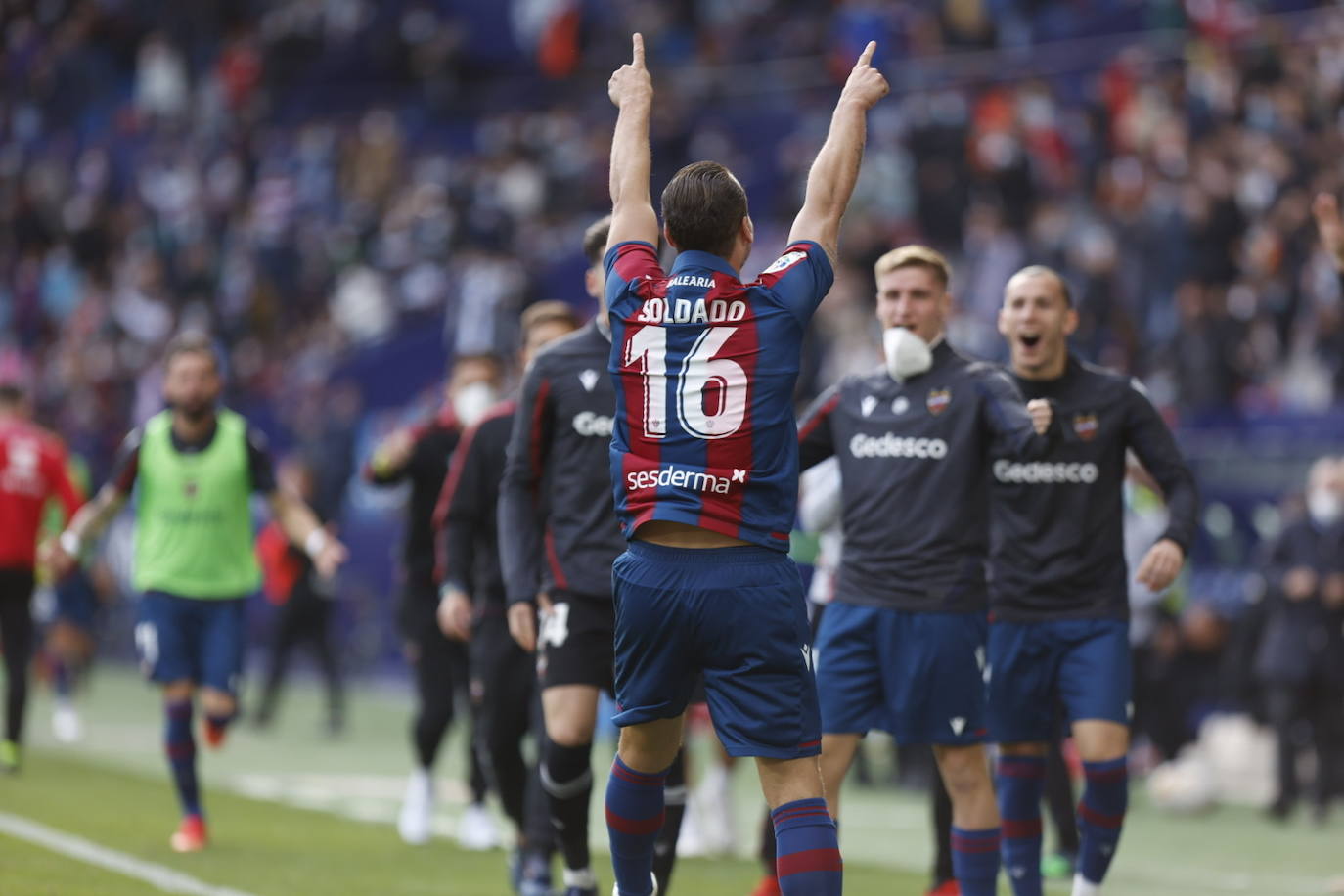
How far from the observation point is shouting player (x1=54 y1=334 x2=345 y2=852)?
34.2 ft

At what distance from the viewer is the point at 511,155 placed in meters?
26.7

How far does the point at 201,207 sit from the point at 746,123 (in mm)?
8650

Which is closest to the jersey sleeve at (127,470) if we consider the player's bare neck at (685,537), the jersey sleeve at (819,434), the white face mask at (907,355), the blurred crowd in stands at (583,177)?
the jersey sleeve at (819,434)

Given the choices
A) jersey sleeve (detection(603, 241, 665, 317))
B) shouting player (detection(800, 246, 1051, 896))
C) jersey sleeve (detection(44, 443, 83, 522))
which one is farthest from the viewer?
jersey sleeve (detection(44, 443, 83, 522))

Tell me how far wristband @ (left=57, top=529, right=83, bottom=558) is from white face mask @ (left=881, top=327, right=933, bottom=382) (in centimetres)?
499

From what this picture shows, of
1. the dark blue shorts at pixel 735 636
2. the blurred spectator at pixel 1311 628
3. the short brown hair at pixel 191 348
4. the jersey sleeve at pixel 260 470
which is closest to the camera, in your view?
the dark blue shorts at pixel 735 636

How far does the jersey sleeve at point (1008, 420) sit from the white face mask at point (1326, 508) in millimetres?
6937

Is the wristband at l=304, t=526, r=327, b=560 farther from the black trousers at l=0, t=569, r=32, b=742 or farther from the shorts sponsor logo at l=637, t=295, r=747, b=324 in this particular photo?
the shorts sponsor logo at l=637, t=295, r=747, b=324

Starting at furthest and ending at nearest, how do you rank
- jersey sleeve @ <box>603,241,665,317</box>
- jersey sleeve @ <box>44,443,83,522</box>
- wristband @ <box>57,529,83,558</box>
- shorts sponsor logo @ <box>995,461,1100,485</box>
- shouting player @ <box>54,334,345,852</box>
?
jersey sleeve @ <box>44,443,83,522</box> < wristband @ <box>57,529,83,558</box> < shouting player @ <box>54,334,345,852</box> < shorts sponsor logo @ <box>995,461,1100,485</box> < jersey sleeve @ <box>603,241,665,317</box>

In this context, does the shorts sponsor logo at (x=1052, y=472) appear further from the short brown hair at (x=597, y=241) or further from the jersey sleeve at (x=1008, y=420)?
the short brown hair at (x=597, y=241)

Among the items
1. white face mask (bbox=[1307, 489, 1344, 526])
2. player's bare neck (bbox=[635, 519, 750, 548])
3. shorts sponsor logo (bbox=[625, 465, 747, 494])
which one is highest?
white face mask (bbox=[1307, 489, 1344, 526])

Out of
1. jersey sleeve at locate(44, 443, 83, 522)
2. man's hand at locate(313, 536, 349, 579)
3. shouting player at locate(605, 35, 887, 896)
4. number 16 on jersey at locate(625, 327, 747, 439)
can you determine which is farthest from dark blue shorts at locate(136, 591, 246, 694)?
number 16 on jersey at locate(625, 327, 747, 439)

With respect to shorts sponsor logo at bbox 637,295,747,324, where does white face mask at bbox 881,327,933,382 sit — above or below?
above

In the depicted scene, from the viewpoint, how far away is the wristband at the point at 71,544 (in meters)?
10.9
